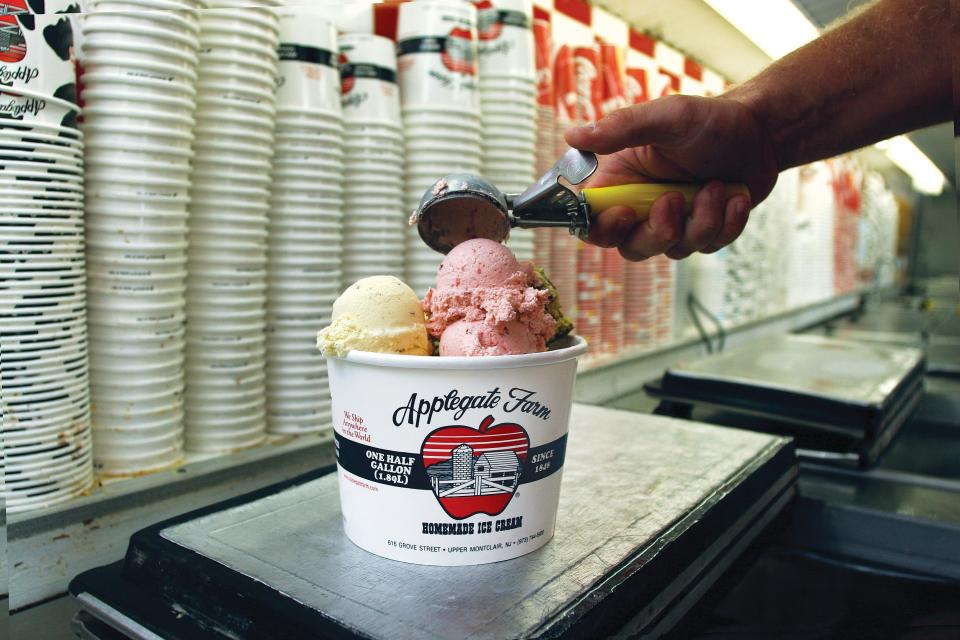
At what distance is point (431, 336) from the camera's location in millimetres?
804

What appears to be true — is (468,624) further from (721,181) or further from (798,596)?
(798,596)

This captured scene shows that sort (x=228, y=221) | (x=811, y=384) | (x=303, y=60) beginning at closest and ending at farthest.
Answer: (x=228, y=221)
(x=303, y=60)
(x=811, y=384)

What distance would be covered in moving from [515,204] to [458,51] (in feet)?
2.35

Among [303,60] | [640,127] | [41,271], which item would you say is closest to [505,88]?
[303,60]

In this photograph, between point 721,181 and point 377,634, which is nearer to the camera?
point 377,634

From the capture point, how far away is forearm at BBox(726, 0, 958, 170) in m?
0.79

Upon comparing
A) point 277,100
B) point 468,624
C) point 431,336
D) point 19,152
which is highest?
point 277,100

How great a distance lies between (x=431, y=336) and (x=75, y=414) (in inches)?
20.7

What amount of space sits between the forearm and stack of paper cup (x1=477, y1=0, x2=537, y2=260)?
0.67 m

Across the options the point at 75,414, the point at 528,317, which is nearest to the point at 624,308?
the point at 528,317

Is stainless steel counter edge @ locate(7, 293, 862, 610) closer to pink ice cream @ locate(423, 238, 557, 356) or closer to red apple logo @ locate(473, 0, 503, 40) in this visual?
pink ice cream @ locate(423, 238, 557, 356)

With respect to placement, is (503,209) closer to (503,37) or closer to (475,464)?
(475,464)

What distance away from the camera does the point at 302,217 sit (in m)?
1.28

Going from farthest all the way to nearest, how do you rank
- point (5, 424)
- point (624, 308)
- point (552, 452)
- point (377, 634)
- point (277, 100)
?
1. point (624, 308)
2. point (277, 100)
3. point (5, 424)
4. point (552, 452)
5. point (377, 634)
